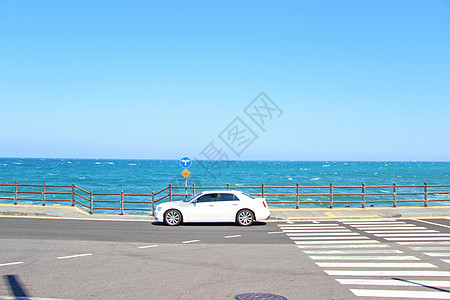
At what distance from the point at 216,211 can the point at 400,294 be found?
10.8 metres

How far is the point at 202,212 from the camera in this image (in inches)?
695

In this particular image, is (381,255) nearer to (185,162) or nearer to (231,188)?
(185,162)

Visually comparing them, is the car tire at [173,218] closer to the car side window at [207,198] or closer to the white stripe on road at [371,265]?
the car side window at [207,198]

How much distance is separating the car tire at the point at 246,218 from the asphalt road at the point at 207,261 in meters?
0.80

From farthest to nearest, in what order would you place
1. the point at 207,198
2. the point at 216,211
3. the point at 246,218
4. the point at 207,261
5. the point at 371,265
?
the point at 207,198, the point at 216,211, the point at 246,218, the point at 207,261, the point at 371,265

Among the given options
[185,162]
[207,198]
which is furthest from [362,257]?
[185,162]

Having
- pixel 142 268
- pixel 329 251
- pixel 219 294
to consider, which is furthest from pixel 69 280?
pixel 329 251

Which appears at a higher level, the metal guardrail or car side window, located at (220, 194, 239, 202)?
car side window, located at (220, 194, 239, 202)

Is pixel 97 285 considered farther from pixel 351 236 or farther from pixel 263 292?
pixel 351 236

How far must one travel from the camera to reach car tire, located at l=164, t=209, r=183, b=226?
1764 centimetres

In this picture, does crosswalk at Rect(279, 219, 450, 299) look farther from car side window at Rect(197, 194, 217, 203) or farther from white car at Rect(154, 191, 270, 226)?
car side window at Rect(197, 194, 217, 203)

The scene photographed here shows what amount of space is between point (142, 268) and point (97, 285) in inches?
61.9

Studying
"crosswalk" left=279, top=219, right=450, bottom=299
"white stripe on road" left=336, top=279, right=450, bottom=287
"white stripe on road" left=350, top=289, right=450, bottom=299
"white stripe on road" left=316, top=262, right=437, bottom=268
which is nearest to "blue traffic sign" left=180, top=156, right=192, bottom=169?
"crosswalk" left=279, top=219, right=450, bottom=299

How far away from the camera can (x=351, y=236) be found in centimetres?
1419
